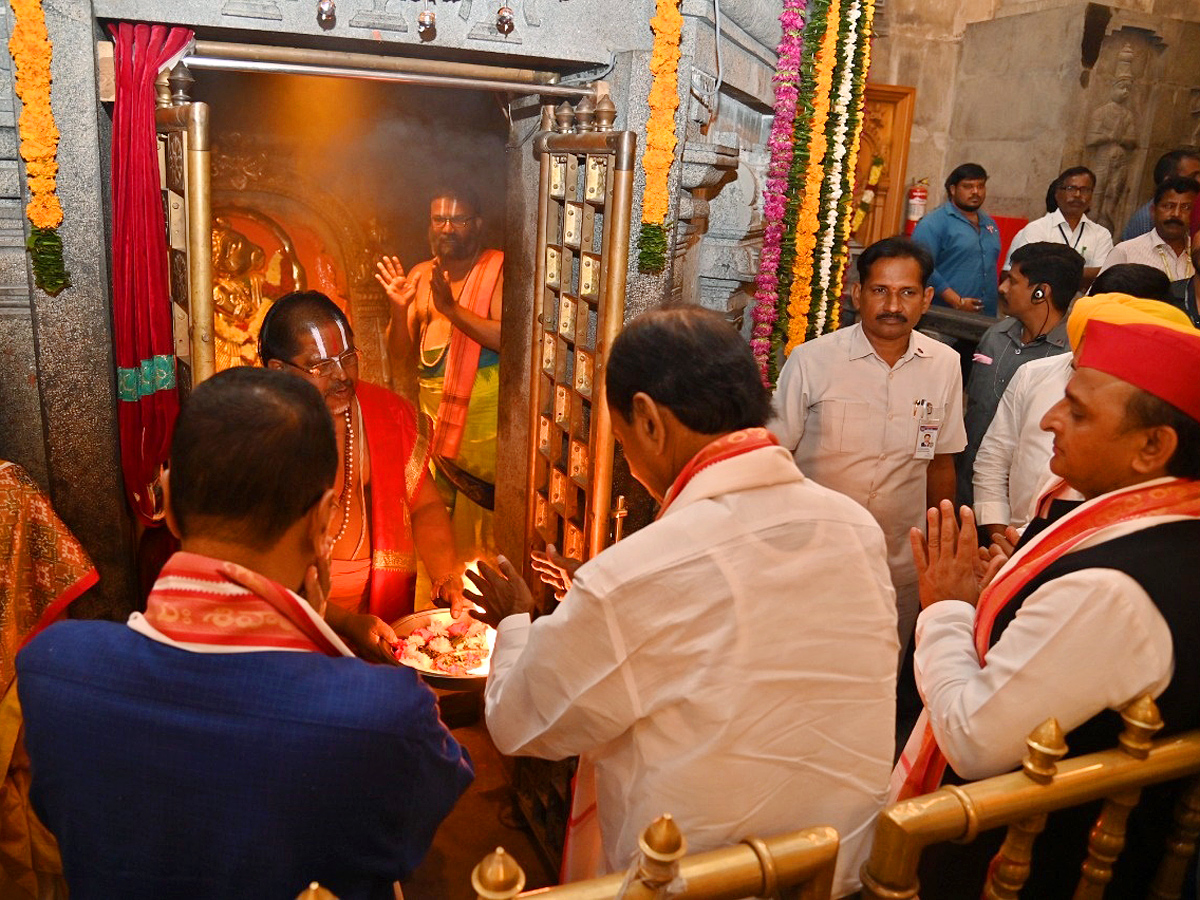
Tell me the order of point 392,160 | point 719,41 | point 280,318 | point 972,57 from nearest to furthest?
point 280,318, point 719,41, point 392,160, point 972,57

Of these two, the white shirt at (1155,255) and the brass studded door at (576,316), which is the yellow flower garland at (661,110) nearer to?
the brass studded door at (576,316)

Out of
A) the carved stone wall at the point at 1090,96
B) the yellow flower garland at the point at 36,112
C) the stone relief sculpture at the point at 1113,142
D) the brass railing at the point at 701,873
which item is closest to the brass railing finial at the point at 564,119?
the yellow flower garland at the point at 36,112

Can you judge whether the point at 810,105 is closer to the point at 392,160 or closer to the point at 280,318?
the point at 392,160

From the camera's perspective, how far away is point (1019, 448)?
12.6 ft

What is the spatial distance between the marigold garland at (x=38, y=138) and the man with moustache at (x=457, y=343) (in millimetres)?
1768

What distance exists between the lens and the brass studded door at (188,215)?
2.93m

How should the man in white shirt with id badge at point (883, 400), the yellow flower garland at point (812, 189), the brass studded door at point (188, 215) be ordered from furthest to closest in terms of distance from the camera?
the yellow flower garland at point (812, 189)
the man in white shirt with id badge at point (883, 400)
the brass studded door at point (188, 215)

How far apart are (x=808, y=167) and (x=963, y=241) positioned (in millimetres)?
3013

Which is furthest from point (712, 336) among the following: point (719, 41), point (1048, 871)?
point (719, 41)

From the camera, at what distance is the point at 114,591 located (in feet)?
12.4

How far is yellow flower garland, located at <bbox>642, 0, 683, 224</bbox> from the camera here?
3.63m

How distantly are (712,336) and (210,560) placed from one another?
0.97 meters

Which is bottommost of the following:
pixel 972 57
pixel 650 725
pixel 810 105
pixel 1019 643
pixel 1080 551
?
pixel 650 725

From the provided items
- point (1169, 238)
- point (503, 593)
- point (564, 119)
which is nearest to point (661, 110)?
point (564, 119)
